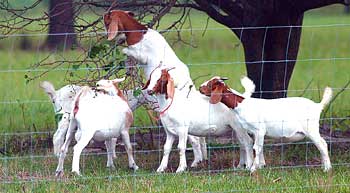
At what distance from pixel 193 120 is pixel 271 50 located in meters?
2.56

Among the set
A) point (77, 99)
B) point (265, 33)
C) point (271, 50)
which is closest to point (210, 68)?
point (271, 50)

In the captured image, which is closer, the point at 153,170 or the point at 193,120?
the point at 193,120

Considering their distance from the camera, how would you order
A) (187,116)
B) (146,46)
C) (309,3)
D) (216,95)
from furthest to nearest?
(309,3), (146,46), (187,116), (216,95)

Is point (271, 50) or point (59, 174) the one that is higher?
point (271, 50)

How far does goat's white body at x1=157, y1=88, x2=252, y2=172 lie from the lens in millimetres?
10734

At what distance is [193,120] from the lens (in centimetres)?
1077

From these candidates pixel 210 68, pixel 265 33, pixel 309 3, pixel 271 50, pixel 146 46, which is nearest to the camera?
pixel 146 46

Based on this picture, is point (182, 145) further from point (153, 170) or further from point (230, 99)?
point (230, 99)

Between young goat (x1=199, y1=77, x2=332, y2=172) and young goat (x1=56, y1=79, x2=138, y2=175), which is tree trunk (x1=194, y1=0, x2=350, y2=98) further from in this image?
young goat (x1=56, y1=79, x2=138, y2=175)

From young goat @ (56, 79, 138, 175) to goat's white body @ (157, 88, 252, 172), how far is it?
0.44 m

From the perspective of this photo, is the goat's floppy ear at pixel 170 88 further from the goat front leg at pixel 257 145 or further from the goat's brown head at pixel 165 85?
the goat front leg at pixel 257 145

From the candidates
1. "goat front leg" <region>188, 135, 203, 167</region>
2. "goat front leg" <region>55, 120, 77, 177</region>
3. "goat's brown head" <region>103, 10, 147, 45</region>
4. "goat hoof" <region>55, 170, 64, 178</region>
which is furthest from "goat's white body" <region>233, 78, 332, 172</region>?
"goat hoof" <region>55, 170, 64, 178</region>

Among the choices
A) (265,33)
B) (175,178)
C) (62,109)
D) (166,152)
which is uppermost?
(265,33)

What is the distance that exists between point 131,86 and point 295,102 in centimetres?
180
